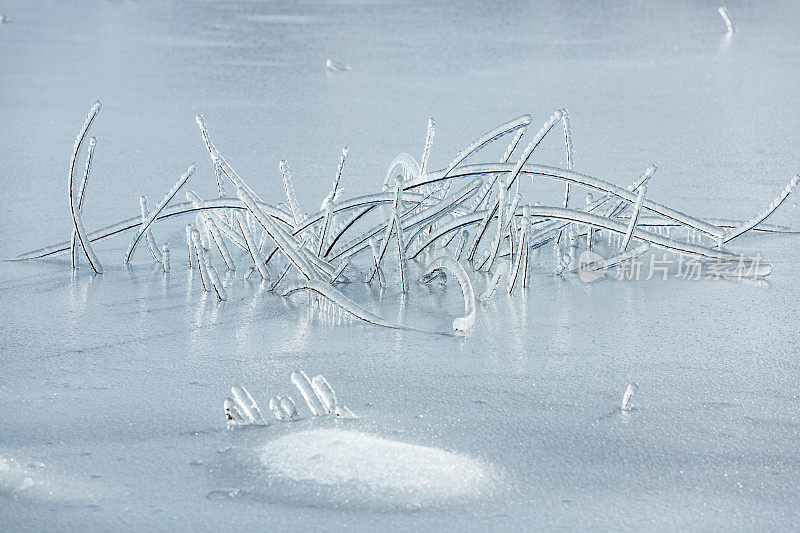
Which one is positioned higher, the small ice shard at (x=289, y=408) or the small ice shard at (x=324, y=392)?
the small ice shard at (x=324, y=392)

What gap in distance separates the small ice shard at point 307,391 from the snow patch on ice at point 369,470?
0.07 meters

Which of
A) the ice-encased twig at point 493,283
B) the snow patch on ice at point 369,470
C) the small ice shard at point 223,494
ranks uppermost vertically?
the ice-encased twig at point 493,283

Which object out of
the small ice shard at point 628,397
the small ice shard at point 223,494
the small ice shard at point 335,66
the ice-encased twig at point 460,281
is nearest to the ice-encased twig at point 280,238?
the ice-encased twig at point 460,281

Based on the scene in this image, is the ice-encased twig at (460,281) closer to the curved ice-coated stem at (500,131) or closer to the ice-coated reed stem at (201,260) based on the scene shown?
the curved ice-coated stem at (500,131)

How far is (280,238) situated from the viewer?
203cm

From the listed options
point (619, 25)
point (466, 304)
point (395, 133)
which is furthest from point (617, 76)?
point (466, 304)

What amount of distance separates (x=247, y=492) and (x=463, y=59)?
4.51 meters

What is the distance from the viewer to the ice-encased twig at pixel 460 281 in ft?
6.13

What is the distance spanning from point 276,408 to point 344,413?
0.09 meters

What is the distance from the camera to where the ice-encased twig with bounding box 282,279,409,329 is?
1884 mm

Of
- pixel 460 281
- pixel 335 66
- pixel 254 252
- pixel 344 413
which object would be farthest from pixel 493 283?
pixel 335 66

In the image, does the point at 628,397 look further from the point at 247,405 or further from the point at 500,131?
the point at 500,131

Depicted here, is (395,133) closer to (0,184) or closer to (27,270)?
(0,184)

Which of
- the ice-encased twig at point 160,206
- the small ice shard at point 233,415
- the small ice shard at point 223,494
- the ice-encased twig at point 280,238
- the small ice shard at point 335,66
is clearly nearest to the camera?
the small ice shard at point 223,494
